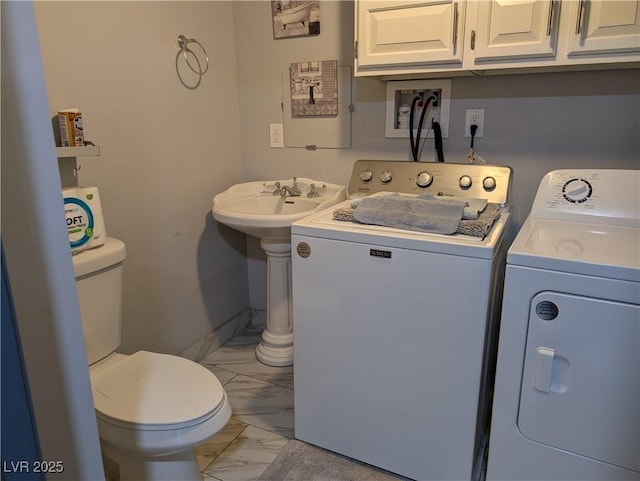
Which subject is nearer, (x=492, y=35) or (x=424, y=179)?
(x=492, y=35)

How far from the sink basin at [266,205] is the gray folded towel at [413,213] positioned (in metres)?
0.39

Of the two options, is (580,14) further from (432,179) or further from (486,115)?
(432,179)

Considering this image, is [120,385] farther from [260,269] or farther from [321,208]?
[260,269]

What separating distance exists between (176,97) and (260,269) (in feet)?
3.56

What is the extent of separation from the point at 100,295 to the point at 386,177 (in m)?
1.23

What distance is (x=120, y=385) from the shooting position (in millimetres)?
1423

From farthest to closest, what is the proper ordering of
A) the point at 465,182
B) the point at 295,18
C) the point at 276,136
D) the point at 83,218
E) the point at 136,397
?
the point at 276,136
the point at 295,18
the point at 465,182
the point at 83,218
the point at 136,397

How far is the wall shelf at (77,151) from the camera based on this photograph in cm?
144

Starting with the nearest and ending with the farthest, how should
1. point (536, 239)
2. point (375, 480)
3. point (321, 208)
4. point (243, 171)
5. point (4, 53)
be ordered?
point (4, 53) → point (536, 239) → point (375, 480) → point (321, 208) → point (243, 171)

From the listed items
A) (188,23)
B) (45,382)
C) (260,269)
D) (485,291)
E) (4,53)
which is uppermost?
(188,23)

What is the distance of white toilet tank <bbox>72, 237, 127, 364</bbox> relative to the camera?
4.76ft

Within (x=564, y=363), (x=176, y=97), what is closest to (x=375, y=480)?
(x=564, y=363)

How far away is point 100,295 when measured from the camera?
1512 millimetres

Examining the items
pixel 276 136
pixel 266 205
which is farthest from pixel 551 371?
A: pixel 276 136
